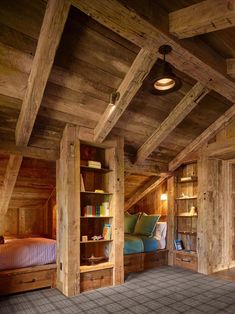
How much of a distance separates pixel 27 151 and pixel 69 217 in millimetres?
1087

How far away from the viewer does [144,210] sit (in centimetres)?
664

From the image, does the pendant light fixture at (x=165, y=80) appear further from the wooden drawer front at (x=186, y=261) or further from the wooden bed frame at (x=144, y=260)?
the wooden drawer front at (x=186, y=261)

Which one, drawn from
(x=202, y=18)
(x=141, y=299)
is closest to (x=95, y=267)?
(x=141, y=299)

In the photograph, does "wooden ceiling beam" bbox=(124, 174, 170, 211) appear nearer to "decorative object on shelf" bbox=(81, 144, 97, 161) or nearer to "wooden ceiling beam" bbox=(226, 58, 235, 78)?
"decorative object on shelf" bbox=(81, 144, 97, 161)

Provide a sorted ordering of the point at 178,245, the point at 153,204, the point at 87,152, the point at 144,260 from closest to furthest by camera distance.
Answer: the point at 87,152 → the point at 144,260 → the point at 178,245 → the point at 153,204

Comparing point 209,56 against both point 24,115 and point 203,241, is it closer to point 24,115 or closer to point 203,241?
point 24,115

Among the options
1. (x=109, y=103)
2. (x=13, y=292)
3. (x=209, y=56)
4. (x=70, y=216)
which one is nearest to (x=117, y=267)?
(x=70, y=216)

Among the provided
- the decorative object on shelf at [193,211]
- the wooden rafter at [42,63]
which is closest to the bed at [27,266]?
the wooden rafter at [42,63]

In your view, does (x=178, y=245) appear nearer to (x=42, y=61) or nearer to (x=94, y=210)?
(x=94, y=210)

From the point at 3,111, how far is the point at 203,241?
3.91m

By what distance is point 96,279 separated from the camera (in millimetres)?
3822

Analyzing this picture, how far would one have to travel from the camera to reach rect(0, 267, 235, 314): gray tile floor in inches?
122

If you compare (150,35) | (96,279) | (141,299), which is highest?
(150,35)

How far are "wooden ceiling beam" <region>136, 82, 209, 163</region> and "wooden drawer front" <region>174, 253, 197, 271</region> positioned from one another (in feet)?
6.76
